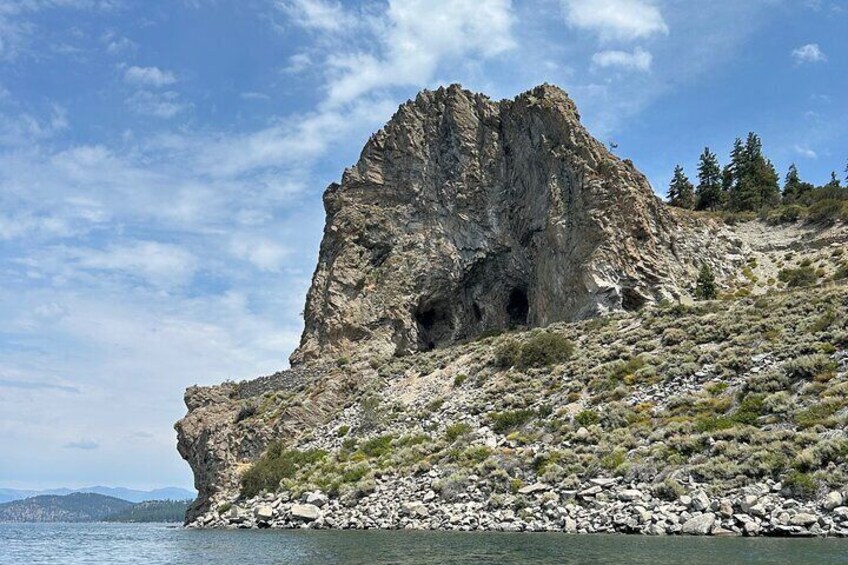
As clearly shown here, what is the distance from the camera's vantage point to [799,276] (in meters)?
54.3

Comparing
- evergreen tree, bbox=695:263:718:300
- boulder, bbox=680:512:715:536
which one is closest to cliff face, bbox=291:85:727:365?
evergreen tree, bbox=695:263:718:300

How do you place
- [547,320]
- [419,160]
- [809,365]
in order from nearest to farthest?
1. [809,365]
2. [547,320]
3. [419,160]

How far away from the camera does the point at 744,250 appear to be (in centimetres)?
6397

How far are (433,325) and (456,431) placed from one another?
28020 millimetres

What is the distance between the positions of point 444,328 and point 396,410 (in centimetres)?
2037

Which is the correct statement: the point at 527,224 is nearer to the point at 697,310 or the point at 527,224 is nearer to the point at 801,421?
the point at 697,310

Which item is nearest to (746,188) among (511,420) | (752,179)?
(752,179)

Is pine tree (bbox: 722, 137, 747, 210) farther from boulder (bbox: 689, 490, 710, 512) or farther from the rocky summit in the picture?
boulder (bbox: 689, 490, 710, 512)

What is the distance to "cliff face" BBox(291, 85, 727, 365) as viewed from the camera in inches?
2227

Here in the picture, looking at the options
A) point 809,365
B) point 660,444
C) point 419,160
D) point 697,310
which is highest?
point 419,160

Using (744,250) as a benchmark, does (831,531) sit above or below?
below

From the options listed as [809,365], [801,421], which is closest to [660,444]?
[801,421]

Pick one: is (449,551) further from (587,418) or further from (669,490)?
(587,418)

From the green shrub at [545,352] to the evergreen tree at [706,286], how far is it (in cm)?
1487
